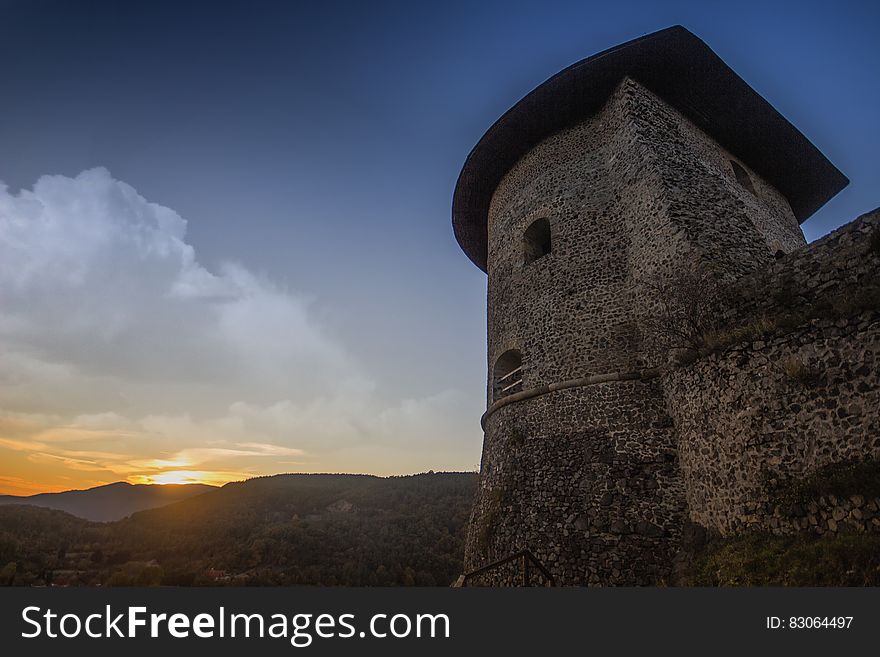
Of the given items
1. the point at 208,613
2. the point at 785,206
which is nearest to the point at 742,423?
the point at 208,613

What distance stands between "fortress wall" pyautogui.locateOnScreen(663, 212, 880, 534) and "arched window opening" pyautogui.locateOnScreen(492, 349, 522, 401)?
4.41 meters

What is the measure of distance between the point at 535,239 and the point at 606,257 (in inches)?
98.4

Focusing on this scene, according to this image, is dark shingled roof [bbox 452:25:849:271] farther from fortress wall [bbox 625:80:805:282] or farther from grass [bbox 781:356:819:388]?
grass [bbox 781:356:819:388]

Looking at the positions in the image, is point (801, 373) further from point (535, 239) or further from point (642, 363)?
point (535, 239)

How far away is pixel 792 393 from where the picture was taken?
5.01 m

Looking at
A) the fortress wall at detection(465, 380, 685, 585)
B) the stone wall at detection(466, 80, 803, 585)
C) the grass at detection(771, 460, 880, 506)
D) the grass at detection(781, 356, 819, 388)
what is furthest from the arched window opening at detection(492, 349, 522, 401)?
the grass at detection(771, 460, 880, 506)

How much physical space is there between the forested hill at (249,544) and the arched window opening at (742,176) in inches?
559

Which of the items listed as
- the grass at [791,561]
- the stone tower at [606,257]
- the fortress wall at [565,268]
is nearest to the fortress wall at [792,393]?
the grass at [791,561]

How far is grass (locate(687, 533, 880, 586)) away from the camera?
362 centimetres

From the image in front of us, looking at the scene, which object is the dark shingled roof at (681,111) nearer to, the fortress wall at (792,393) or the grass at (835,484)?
the fortress wall at (792,393)

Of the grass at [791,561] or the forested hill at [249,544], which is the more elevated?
the grass at [791,561]

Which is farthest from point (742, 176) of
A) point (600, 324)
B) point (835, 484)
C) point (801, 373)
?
point (835, 484)

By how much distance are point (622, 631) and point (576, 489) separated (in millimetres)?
4473

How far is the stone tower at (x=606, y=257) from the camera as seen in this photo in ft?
22.6
